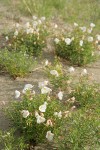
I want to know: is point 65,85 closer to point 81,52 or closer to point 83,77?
point 83,77

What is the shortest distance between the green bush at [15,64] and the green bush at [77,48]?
838 millimetres

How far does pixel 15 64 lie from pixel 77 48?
1200 millimetres

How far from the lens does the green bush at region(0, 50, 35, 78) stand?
617 cm

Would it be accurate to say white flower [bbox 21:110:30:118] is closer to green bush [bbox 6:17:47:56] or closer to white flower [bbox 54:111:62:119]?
white flower [bbox 54:111:62:119]

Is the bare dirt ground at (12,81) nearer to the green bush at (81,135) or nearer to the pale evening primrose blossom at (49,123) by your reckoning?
the pale evening primrose blossom at (49,123)

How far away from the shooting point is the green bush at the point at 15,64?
20.2 ft

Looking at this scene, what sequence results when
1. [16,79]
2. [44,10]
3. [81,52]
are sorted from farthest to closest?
[44,10] → [81,52] → [16,79]

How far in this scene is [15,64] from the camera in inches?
243

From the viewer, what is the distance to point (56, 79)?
584 centimetres

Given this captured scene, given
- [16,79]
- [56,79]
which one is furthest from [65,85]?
[16,79]

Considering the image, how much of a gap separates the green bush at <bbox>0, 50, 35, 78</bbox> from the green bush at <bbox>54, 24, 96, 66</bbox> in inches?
33.0

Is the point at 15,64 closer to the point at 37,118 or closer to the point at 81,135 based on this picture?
the point at 37,118

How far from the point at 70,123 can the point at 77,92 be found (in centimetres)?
103

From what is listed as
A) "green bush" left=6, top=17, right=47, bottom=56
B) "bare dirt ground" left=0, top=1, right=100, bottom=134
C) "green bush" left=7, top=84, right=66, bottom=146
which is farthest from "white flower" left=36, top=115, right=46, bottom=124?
"green bush" left=6, top=17, right=47, bottom=56
